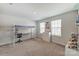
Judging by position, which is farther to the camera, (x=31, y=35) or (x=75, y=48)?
(x=31, y=35)

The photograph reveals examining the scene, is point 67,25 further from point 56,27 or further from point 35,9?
point 35,9

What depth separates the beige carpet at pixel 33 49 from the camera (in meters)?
1.58

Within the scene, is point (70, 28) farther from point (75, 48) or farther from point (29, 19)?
point (29, 19)

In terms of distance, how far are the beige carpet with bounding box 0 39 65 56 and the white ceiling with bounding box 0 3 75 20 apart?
537 mm

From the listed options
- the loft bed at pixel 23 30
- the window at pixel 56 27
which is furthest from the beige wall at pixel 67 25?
the loft bed at pixel 23 30

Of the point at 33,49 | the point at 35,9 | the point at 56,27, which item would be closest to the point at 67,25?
the point at 56,27

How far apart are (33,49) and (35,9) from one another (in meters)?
0.78

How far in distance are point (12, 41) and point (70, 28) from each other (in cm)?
112

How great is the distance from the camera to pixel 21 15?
165cm

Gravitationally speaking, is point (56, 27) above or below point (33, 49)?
above

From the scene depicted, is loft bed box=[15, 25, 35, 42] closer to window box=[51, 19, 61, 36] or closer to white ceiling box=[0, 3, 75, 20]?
white ceiling box=[0, 3, 75, 20]

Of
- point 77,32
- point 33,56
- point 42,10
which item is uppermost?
point 42,10

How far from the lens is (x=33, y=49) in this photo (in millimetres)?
1651

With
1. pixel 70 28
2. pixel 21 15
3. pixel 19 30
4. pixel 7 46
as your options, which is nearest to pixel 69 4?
pixel 70 28
